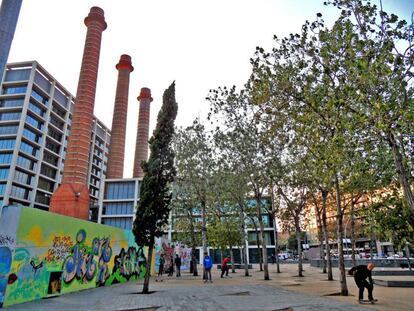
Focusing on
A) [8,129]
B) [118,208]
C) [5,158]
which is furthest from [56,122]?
[118,208]

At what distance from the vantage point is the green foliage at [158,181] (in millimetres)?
16344

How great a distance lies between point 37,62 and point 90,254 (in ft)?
176

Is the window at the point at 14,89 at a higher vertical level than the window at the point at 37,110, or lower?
higher

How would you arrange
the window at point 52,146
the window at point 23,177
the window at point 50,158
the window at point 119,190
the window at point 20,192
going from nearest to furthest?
the window at point 20,192 < the window at point 23,177 < the window at point 50,158 < the window at point 52,146 < the window at point 119,190

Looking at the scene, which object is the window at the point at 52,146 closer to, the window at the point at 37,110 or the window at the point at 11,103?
the window at the point at 37,110

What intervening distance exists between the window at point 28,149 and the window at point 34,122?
3.97 metres

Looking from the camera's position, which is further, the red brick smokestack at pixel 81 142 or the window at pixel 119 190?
the window at pixel 119 190

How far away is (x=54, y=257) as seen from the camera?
14.2m

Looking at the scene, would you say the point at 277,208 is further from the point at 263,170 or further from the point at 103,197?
the point at 103,197

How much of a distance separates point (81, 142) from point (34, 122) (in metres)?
15.5

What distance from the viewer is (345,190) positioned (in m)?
22.1

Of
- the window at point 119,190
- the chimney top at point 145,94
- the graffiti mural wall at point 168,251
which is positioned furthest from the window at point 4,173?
the chimney top at point 145,94

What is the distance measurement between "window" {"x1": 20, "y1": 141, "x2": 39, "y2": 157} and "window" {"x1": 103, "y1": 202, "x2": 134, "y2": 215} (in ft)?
68.1

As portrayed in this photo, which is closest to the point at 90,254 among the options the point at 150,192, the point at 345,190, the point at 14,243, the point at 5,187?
the point at 150,192
